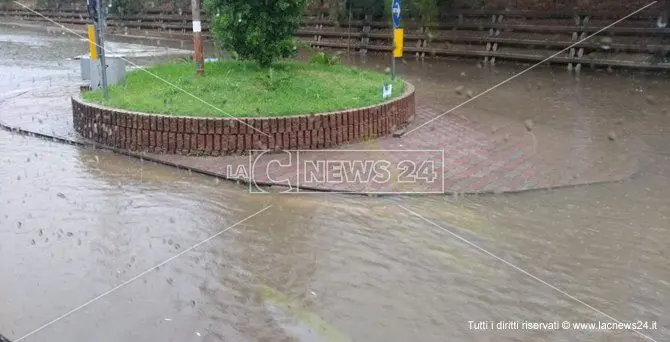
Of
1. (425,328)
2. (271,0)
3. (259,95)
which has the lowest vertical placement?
(425,328)

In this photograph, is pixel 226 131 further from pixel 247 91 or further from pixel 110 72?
pixel 110 72

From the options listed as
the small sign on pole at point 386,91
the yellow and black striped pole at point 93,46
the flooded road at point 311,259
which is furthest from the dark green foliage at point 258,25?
the flooded road at point 311,259

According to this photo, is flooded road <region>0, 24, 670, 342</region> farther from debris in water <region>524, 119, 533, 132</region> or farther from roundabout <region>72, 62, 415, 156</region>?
debris in water <region>524, 119, 533, 132</region>

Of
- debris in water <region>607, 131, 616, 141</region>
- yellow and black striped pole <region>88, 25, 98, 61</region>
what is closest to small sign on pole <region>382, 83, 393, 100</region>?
debris in water <region>607, 131, 616, 141</region>

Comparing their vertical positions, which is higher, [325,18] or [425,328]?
[325,18]

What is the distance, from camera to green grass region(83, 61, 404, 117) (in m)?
8.45

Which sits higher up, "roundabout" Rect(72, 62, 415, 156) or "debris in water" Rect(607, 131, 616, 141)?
"roundabout" Rect(72, 62, 415, 156)

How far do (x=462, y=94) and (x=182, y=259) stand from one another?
31.8 ft

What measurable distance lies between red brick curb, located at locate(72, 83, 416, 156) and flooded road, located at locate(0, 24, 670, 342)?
454mm

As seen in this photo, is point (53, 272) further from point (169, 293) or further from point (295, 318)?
point (295, 318)

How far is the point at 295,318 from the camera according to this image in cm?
437

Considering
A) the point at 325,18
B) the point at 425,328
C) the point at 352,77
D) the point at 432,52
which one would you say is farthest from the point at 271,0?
the point at 325,18

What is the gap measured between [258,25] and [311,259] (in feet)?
19.4

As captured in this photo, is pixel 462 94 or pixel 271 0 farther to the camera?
pixel 462 94
